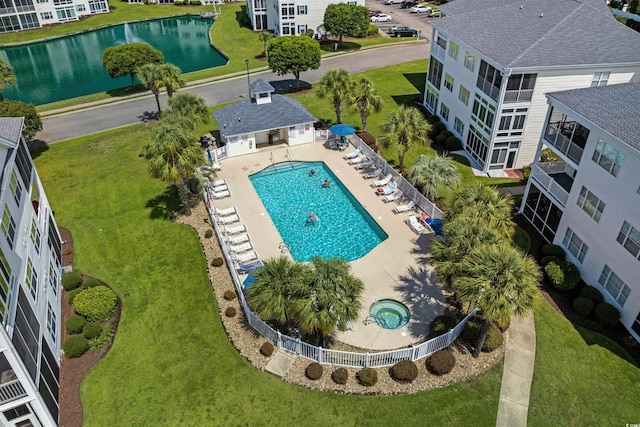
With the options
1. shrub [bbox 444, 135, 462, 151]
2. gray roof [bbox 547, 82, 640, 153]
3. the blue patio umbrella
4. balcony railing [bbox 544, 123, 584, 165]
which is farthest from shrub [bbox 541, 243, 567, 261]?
the blue patio umbrella

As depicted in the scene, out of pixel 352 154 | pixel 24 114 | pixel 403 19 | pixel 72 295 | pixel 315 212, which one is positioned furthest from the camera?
pixel 403 19

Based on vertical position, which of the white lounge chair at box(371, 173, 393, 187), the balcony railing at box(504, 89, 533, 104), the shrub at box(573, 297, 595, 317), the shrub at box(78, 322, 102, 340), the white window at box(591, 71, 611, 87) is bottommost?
the shrub at box(78, 322, 102, 340)

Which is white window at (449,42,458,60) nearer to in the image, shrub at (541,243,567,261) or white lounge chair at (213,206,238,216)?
shrub at (541,243,567,261)

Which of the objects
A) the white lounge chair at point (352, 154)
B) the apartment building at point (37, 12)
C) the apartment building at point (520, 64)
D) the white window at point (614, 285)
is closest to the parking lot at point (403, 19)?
the apartment building at point (520, 64)

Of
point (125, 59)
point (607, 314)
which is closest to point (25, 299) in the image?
point (607, 314)

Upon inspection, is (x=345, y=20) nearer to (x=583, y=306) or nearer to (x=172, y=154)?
(x=172, y=154)

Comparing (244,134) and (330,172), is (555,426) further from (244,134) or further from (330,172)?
(244,134)
